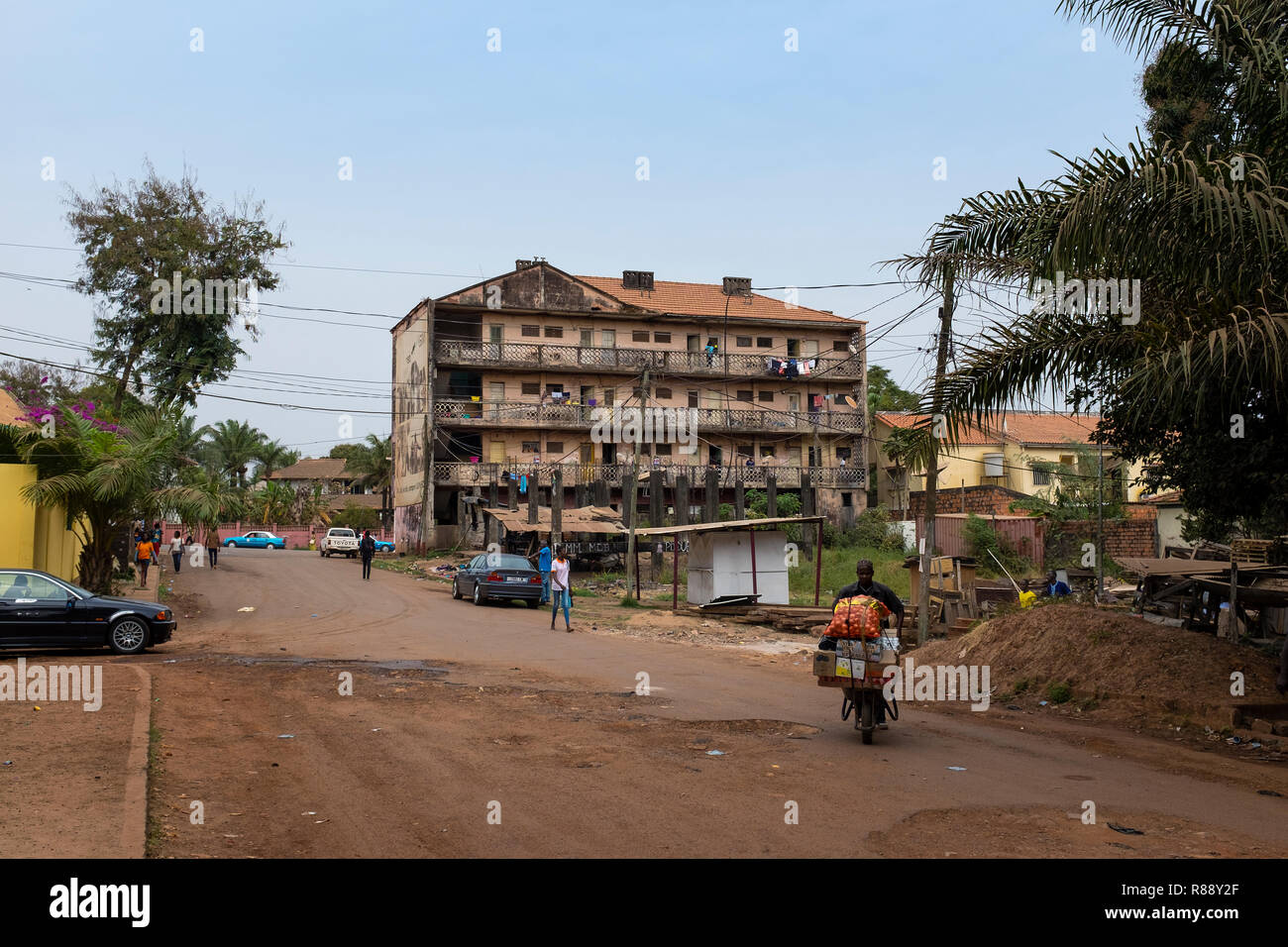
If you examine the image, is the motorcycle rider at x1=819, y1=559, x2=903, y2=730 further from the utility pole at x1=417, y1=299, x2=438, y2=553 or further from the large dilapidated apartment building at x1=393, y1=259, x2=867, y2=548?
the utility pole at x1=417, y1=299, x2=438, y2=553

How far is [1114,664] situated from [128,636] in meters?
14.8

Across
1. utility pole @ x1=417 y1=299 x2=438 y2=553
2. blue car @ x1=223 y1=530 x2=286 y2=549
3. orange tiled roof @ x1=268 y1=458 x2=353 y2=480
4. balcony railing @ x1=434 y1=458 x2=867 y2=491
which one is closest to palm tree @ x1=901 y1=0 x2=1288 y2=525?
balcony railing @ x1=434 y1=458 x2=867 y2=491

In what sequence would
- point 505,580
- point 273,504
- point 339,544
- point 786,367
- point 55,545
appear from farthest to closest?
1. point 273,504
2. point 786,367
3. point 339,544
4. point 505,580
5. point 55,545

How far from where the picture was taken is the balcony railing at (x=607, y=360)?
180 feet

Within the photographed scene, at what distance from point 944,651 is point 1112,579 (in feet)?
66.1

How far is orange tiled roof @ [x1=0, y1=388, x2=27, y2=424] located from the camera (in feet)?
77.6

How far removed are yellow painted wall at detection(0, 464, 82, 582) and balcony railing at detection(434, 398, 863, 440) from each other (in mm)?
29939

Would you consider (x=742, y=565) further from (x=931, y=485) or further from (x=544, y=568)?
(x=931, y=485)

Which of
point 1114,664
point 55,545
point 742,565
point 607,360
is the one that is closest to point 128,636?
point 55,545

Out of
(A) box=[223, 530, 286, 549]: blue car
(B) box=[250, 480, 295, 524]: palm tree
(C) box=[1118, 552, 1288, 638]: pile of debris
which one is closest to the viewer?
(C) box=[1118, 552, 1288, 638]: pile of debris

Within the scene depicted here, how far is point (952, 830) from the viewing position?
22.6 ft

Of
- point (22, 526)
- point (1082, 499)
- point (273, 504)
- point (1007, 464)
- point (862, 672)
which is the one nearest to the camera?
point (862, 672)

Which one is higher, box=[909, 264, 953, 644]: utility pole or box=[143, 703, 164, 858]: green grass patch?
box=[909, 264, 953, 644]: utility pole

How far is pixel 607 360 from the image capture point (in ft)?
188
